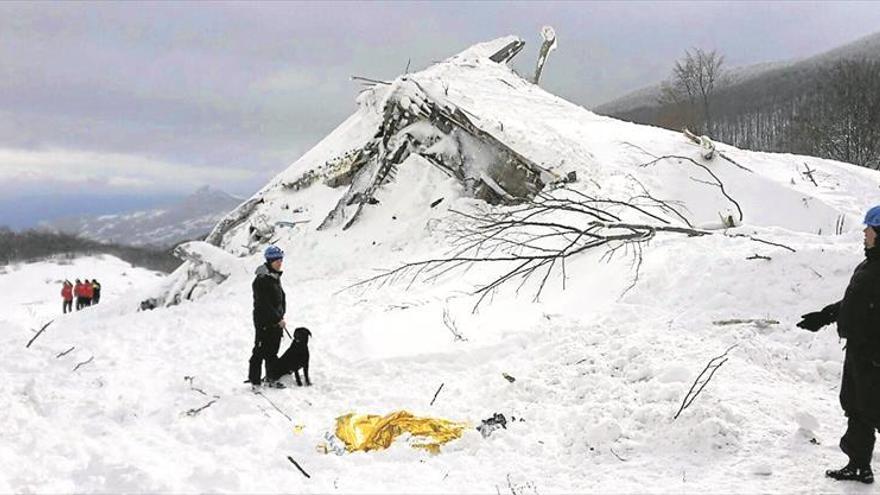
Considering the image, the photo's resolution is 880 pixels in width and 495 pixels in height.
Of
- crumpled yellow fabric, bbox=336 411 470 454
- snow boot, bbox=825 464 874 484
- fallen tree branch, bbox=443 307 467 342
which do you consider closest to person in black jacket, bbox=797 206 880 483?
snow boot, bbox=825 464 874 484

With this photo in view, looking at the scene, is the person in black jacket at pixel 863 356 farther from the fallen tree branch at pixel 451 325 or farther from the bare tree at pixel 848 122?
the bare tree at pixel 848 122

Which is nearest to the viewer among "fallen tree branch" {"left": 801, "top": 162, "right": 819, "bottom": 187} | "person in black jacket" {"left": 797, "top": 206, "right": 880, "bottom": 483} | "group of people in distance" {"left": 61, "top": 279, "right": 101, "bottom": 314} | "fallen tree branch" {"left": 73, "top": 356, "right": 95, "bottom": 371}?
"person in black jacket" {"left": 797, "top": 206, "right": 880, "bottom": 483}

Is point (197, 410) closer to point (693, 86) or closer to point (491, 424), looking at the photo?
point (491, 424)

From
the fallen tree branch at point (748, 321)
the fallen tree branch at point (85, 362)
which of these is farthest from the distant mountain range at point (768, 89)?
the fallen tree branch at point (85, 362)

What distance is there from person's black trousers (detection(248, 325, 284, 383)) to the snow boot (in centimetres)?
537

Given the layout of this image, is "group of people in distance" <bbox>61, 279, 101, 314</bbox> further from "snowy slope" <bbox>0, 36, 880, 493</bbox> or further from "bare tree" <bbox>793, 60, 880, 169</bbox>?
"bare tree" <bbox>793, 60, 880, 169</bbox>

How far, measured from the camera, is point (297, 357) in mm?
7125

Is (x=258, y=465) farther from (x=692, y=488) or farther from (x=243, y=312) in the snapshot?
(x=243, y=312)

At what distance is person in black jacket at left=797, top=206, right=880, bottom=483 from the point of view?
3.85 meters

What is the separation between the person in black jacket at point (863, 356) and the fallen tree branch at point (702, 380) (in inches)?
49.6

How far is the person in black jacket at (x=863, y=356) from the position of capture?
3.85 metres

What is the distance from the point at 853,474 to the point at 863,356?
2.54ft

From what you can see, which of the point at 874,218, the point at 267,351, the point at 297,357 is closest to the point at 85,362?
the point at 267,351

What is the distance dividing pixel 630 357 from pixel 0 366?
683cm
